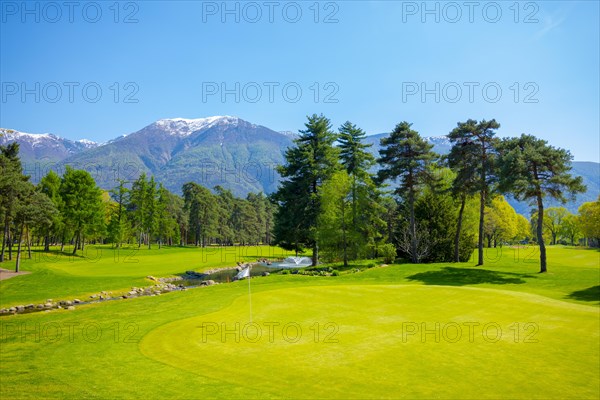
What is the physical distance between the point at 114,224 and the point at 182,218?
149 ft

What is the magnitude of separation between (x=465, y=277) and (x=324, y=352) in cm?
2455

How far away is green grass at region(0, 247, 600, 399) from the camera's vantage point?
9.28 metres

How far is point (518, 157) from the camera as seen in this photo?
105ft

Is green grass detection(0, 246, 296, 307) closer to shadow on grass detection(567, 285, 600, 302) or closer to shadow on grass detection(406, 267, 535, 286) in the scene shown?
shadow on grass detection(406, 267, 535, 286)

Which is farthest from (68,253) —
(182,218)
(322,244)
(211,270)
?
(182,218)

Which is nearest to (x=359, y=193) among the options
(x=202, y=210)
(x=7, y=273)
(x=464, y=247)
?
(x=464, y=247)

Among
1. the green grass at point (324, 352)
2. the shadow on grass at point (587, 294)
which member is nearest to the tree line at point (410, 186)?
the shadow on grass at point (587, 294)

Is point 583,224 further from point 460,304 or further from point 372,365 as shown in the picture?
point 372,365

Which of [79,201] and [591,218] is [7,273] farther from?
[591,218]

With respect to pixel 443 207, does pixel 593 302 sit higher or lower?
lower

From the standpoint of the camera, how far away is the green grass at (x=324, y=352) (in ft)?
30.5

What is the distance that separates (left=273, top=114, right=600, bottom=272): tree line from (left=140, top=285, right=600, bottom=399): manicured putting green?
58.0 ft

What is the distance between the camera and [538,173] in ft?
109

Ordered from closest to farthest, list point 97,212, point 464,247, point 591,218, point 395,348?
point 395,348, point 464,247, point 97,212, point 591,218
